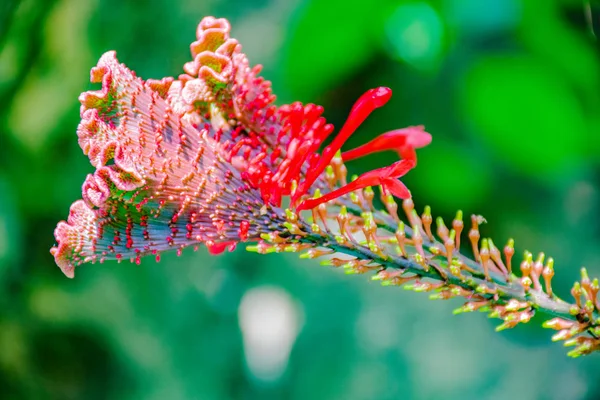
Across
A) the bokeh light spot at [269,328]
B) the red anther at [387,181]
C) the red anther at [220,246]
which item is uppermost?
the red anther at [387,181]

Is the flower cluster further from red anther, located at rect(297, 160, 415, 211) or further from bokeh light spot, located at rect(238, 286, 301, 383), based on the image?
bokeh light spot, located at rect(238, 286, 301, 383)

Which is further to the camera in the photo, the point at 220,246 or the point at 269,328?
the point at 269,328

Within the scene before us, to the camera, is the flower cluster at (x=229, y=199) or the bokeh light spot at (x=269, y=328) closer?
the flower cluster at (x=229, y=199)

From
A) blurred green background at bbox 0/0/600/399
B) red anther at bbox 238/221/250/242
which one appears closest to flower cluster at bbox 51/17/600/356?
red anther at bbox 238/221/250/242

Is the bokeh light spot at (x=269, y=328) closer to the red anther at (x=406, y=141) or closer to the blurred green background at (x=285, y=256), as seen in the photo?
the blurred green background at (x=285, y=256)

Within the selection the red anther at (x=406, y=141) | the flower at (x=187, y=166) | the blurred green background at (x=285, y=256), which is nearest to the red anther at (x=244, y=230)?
the flower at (x=187, y=166)

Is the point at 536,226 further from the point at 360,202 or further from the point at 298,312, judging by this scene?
the point at 360,202

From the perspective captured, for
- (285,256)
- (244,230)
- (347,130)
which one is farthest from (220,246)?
(285,256)

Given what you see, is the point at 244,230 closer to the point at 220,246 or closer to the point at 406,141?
the point at 220,246
